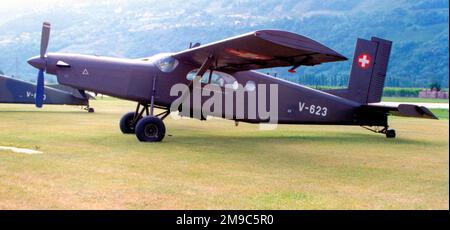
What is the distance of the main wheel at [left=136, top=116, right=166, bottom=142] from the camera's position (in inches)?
417

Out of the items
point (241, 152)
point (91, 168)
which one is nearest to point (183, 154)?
point (241, 152)

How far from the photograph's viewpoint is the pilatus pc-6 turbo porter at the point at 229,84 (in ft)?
35.3

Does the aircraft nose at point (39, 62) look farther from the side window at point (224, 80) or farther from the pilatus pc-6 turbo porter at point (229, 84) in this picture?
the side window at point (224, 80)

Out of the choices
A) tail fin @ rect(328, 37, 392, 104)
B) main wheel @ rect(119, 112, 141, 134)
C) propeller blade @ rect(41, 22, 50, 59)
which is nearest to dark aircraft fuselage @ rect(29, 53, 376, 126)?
propeller blade @ rect(41, 22, 50, 59)

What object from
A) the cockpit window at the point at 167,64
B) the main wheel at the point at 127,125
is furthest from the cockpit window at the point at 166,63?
the main wheel at the point at 127,125

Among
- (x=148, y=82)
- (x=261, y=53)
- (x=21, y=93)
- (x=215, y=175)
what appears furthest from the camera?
(x=21, y=93)

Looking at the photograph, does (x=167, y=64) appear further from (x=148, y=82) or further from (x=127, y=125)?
(x=127, y=125)

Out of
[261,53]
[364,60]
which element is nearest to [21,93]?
[364,60]

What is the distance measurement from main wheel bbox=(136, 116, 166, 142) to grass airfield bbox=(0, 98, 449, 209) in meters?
0.26

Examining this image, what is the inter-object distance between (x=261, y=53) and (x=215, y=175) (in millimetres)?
4443

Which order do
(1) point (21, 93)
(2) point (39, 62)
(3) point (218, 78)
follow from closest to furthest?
(2) point (39, 62) < (3) point (218, 78) < (1) point (21, 93)

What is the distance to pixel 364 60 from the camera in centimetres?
1420
